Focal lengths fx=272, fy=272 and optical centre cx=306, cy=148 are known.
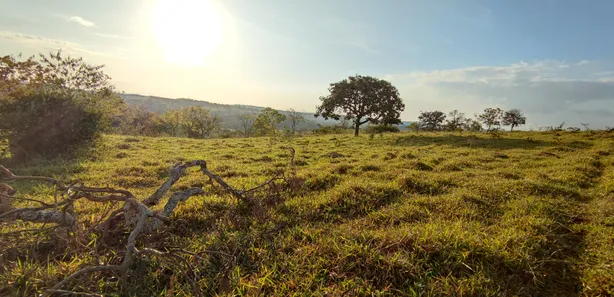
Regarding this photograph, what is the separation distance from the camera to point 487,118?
122ft

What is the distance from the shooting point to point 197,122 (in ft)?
151

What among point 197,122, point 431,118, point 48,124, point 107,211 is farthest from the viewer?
point 431,118

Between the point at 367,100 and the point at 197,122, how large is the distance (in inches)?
1193

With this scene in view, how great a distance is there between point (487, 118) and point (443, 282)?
41.6 meters

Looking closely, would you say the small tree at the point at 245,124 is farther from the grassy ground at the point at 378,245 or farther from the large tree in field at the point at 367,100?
the grassy ground at the point at 378,245

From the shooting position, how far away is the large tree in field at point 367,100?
2920 cm

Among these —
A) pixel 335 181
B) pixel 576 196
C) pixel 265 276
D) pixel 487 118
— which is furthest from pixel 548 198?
pixel 487 118

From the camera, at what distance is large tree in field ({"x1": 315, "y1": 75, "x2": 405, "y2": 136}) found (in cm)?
2920

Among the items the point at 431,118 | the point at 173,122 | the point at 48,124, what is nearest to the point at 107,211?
the point at 48,124

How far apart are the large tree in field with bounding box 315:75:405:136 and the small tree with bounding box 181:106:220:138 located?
26.3 m

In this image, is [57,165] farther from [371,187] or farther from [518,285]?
[518,285]

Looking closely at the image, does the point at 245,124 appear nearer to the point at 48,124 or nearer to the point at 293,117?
the point at 293,117

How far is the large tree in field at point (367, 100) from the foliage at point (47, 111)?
69.6 ft

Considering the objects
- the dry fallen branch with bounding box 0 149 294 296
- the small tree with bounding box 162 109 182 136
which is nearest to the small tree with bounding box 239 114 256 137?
the small tree with bounding box 162 109 182 136
